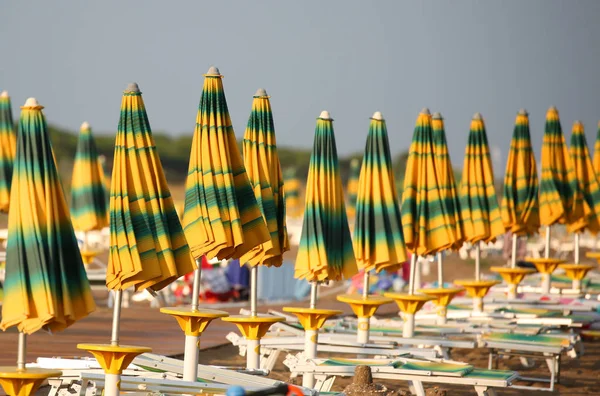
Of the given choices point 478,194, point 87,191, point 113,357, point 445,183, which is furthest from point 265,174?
point 87,191

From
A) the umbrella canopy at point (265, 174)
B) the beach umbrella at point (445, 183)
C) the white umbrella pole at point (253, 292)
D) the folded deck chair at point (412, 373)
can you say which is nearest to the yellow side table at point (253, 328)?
the white umbrella pole at point (253, 292)

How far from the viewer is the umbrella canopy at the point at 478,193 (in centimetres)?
1091

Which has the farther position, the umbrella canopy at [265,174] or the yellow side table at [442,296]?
the yellow side table at [442,296]

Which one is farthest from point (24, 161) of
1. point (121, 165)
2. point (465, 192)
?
point (465, 192)

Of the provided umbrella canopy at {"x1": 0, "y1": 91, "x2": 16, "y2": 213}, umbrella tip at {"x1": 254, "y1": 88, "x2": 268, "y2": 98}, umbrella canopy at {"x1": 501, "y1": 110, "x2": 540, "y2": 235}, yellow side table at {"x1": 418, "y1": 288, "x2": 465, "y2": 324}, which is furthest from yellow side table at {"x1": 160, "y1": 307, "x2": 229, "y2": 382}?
umbrella canopy at {"x1": 501, "y1": 110, "x2": 540, "y2": 235}

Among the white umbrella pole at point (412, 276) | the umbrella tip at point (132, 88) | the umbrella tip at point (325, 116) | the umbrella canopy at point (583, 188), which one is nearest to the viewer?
the umbrella tip at point (132, 88)

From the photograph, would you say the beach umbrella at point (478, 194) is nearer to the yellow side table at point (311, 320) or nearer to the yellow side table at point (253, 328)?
the yellow side table at point (311, 320)

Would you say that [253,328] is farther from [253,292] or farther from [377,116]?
[377,116]

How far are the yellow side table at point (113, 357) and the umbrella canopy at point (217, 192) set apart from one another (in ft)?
3.89

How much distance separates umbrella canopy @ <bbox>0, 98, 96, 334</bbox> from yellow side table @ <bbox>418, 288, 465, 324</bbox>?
218 inches

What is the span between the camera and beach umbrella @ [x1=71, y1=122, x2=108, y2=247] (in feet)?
42.6

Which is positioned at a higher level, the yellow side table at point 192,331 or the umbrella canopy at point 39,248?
the umbrella canopy at point 39,248

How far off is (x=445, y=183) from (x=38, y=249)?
5949 millimetres

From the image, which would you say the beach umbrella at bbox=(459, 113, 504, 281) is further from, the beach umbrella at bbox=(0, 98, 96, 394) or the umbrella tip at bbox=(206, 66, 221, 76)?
the beach umbrella at bbox=(0, 98, 96, 394)
